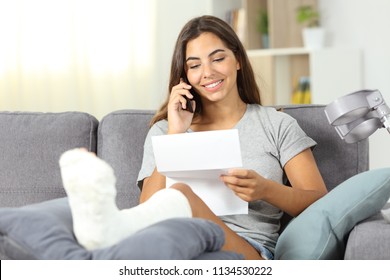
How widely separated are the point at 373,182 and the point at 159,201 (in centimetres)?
65

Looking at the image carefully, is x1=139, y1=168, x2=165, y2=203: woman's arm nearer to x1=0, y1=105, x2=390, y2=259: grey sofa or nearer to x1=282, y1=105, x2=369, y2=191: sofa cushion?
x1=0, y1=105, x2=390, y2=259: grey sofa

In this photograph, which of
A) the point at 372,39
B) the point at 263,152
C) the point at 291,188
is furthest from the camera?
the point at 372,39

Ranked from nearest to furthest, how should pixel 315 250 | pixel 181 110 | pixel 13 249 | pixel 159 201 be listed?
pixel 13 249
pixel 159 201
pixel 315 250
pixel 181 110

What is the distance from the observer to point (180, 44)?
244cm

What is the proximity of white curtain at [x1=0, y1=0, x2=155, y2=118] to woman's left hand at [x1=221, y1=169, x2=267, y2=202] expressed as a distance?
2.88 metres

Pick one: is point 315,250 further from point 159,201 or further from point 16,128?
point 16,128

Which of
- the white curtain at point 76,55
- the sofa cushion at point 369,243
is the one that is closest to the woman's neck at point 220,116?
the sofa cushion at point 369,243

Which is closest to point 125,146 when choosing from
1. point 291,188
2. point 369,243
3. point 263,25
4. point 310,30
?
point 291,188

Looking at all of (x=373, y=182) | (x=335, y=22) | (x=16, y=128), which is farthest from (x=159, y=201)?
(x=335, y=22)

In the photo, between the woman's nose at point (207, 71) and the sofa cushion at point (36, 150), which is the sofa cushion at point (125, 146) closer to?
the sofa cushion at point (36, 150)

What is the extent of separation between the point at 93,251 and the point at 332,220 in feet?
2.32

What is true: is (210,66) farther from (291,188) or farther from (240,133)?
(291,188)

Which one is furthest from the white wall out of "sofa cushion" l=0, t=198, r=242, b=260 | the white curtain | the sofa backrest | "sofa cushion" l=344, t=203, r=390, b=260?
"sofa cushion" l=0, t=198, r=242, b=260

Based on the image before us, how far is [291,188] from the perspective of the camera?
2176 millimetres
